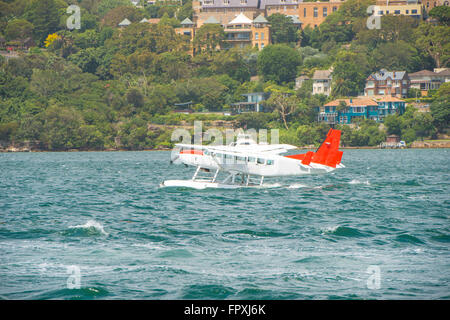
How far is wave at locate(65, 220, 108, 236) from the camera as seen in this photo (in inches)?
900

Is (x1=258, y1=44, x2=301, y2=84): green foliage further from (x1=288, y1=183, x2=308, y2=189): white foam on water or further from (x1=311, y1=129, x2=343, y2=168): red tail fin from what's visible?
(x1=311, y1=129, x2=343, y2=168): red tail fin

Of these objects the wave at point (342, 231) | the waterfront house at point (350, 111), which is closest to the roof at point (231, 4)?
the waterfront house at point (350, 111)

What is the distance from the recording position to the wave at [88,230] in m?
22.9

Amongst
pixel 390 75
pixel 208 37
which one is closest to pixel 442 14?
pixel 390 75

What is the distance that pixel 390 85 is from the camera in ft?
476

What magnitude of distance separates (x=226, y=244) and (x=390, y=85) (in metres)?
132

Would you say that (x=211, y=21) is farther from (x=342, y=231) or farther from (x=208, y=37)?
Answer: (x=342, y=231)

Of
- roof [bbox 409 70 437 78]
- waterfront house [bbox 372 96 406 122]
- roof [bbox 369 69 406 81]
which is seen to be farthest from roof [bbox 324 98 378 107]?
roof [bbox 409 70 437 78]

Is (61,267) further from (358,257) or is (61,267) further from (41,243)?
→ (358,257)

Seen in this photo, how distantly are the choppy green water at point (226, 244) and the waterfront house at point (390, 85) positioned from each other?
362 feet

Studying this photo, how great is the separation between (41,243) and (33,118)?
11154cm

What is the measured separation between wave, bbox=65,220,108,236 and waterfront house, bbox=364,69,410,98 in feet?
421

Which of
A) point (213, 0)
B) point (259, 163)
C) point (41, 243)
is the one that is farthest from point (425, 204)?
point (213, 0)

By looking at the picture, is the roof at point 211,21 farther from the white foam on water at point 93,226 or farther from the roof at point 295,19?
the white foam on water at point 93,226
